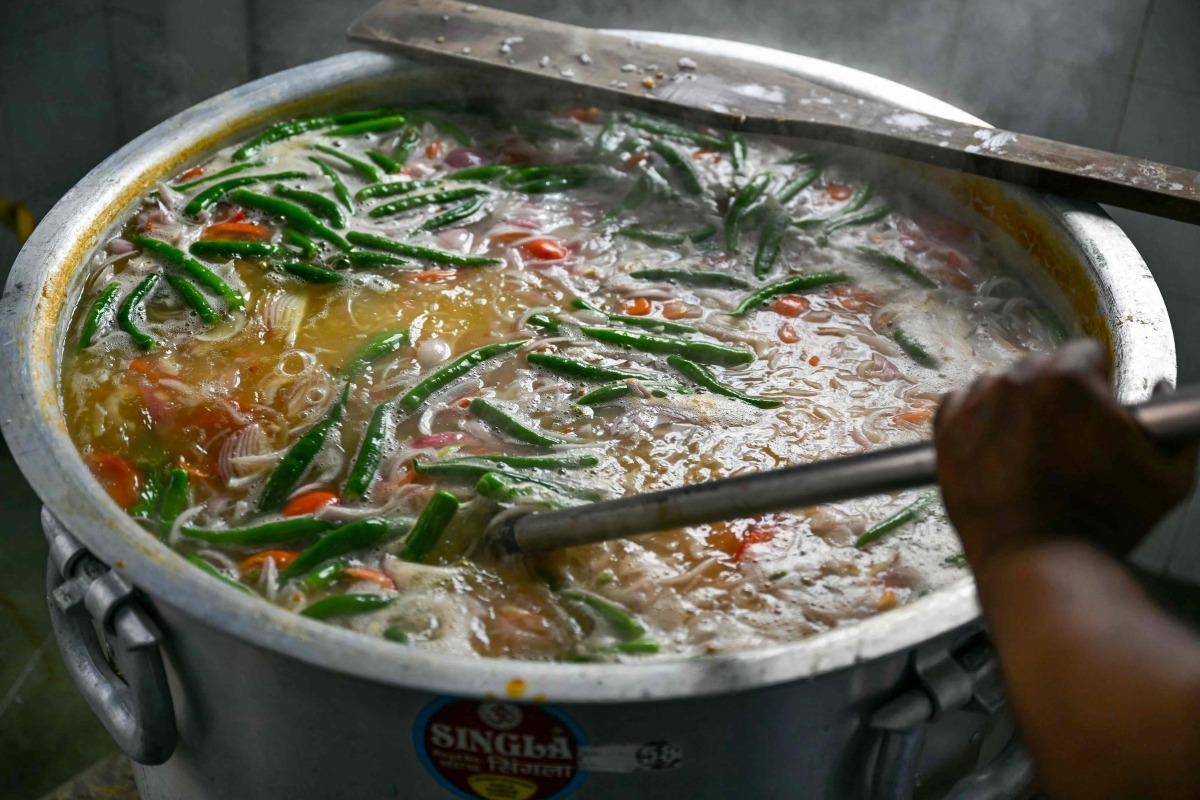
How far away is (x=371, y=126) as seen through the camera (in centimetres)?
371

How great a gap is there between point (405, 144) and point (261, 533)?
5.99 ft

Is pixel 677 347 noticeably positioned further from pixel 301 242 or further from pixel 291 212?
pixel 291 212

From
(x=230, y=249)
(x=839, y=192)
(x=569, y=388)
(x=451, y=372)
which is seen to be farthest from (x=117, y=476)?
(x=839, y=192)

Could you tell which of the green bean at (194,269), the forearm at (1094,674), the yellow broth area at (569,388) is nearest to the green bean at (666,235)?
the yellow broth area at (569,388)

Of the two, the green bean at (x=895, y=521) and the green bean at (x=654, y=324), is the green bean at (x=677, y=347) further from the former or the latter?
the green bean at (x=895, y=521)

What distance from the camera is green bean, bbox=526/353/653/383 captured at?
2.75 m

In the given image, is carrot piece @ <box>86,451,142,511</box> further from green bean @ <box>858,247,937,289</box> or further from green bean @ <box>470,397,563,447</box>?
green bean @ <box>858,247,937,289</box>

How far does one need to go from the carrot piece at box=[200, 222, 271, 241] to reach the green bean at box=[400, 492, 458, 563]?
136 centimetres

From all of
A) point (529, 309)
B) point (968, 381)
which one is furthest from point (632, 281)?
point (968, 381)

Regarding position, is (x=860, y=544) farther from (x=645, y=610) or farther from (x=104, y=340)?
(x=104, y=340)

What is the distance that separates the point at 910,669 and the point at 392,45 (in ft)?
9.49

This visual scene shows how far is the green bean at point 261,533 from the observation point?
7.46 feet

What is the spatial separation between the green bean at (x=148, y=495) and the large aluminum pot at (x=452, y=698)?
175 millimetres

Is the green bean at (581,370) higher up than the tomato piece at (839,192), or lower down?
lower down
